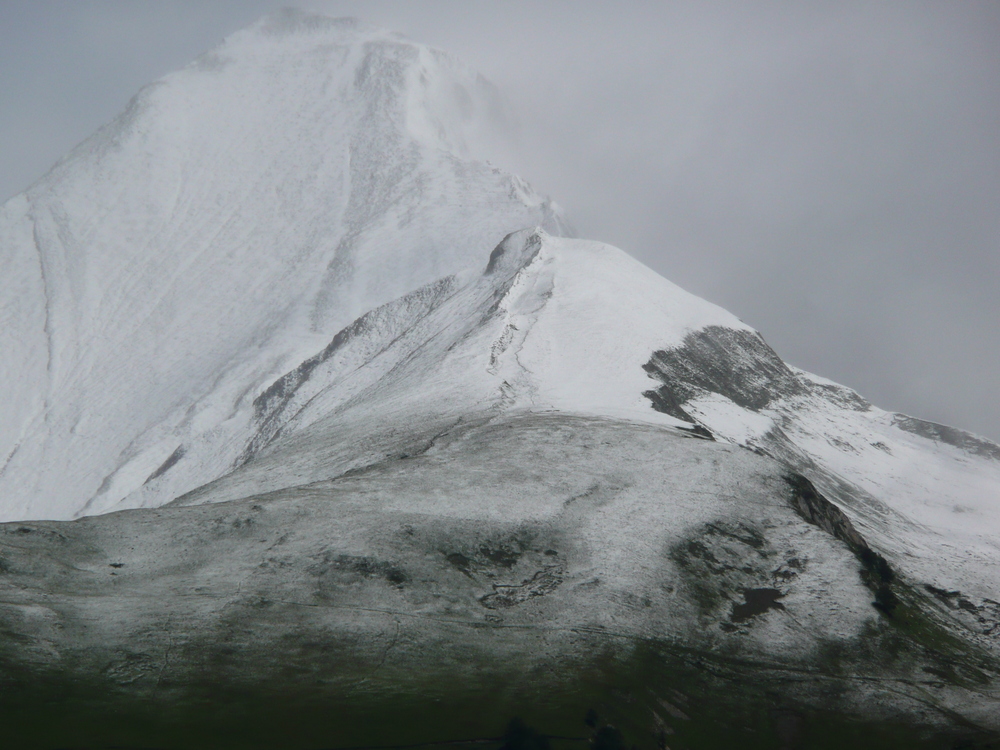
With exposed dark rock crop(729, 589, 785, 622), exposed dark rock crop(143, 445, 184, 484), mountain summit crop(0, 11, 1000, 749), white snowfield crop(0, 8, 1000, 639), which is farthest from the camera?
exposed dark rock crop(143, 445, 184, 484)

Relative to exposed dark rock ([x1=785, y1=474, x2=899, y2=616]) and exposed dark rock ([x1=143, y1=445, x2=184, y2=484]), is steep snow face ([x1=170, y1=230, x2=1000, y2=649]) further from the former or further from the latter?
exposed dark rock ([x1=143, y1=445, x2=184, y2=484])

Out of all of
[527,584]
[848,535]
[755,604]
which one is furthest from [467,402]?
[755,604]

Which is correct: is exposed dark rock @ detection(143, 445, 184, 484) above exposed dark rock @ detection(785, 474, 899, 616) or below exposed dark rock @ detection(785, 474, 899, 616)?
above

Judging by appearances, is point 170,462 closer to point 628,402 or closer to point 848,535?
point 628,402

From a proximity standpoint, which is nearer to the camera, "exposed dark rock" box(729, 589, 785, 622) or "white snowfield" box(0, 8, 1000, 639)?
"exposed dark rock" box(729, 589, 785, 622)

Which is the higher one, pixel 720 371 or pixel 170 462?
pixel 170 462

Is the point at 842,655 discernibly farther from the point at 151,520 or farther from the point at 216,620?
the point at 151,520

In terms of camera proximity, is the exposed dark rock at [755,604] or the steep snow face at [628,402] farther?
the steep snow face at [628,402]

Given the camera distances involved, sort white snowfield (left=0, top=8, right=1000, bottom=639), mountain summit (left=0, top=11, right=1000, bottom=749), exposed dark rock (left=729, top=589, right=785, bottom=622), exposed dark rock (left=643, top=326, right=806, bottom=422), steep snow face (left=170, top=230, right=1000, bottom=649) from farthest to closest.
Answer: exposed dark rock (left=643, top=326, right=806, bottom=422), white snowfield (left=0, top=8, right=1000, bottom=639), steep snow face (left=170, top=230, right=1000, bottom=649), exposed dark rock (left=729, top=589, right=785, bottom=622), mountain summit (left=0, top=11, right=1000, bottom=749)

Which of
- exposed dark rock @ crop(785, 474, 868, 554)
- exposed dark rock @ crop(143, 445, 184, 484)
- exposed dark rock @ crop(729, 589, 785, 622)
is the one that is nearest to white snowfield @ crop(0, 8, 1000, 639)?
exposed dark rock @ crop(143, 445, 184, 484)

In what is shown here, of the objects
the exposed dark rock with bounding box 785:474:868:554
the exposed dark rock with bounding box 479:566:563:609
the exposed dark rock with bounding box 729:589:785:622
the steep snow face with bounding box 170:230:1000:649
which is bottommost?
the exposed dark rock with bounding box 729:589:785:622

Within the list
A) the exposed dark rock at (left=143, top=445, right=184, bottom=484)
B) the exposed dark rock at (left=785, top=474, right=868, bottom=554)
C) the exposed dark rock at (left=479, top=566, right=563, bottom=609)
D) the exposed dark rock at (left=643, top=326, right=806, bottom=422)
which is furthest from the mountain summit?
the exposed dark rock at (left=143, top=445, right=184, bottom=484)

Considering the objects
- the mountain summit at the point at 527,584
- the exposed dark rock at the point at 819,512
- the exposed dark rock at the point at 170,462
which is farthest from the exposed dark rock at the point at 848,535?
the exposed dark rock at the point at 170,462

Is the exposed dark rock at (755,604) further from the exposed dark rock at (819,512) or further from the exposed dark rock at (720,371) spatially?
the exposed dark rock at (720,371)
